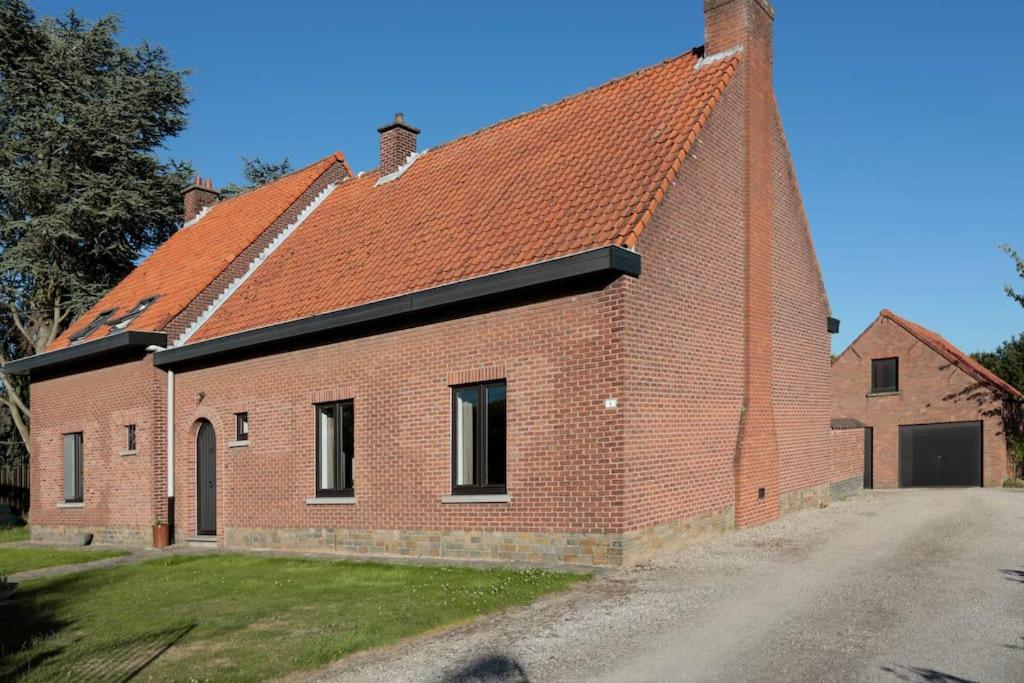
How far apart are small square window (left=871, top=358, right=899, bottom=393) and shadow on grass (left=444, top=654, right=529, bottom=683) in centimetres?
2412

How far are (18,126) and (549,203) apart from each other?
19.7 m

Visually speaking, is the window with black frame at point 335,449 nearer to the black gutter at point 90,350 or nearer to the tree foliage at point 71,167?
the black gutter at point 90,350

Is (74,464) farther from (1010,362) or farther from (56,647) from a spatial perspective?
(1010,362)

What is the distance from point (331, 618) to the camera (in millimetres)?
8383

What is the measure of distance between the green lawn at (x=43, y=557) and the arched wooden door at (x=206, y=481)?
1571mm

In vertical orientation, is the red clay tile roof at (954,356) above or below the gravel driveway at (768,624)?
above

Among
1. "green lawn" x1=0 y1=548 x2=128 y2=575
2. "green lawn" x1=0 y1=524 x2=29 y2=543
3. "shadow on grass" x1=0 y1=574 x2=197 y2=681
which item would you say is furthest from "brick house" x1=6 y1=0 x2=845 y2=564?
"shadow on grass" x1=0 y1=574 x2=197 y2=681

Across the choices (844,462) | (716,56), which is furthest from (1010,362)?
→ (716,56)

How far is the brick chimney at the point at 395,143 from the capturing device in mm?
18281

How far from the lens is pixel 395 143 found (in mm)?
18297

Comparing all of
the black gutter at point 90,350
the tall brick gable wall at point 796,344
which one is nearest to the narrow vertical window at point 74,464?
the black gutter at point 90,350

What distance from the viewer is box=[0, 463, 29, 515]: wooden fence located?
25.5 meters

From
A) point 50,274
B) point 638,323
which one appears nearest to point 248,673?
point 638,323

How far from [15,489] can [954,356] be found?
96.7 ft
